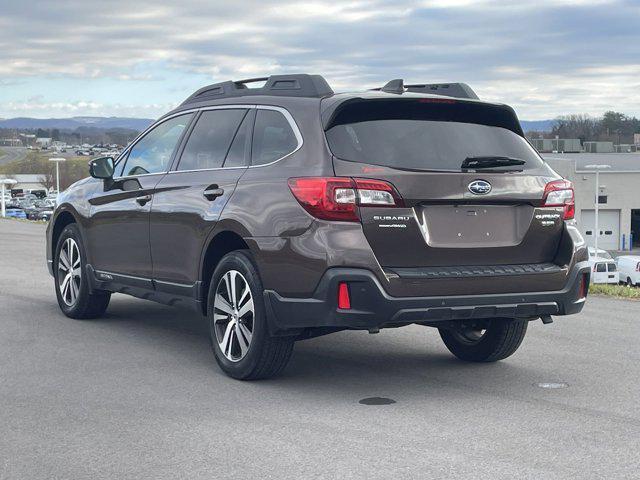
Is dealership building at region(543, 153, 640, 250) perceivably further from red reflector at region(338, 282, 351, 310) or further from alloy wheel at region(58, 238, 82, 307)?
red reflector at region(338, 282, 351, 310)

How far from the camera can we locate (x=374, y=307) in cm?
608

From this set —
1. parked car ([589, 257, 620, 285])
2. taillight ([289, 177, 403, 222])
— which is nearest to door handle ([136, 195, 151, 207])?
taillight ([289, 177, 403, 222])

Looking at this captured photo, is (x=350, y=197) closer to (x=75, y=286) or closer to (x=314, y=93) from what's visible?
(x=314, y=93)

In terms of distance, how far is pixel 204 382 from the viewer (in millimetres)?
6883

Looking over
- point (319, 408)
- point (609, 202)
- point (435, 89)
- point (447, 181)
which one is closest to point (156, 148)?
point (435, 89)

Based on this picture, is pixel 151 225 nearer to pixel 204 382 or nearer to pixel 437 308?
pixel 204 382

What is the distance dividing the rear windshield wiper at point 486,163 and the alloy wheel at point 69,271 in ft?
14.0

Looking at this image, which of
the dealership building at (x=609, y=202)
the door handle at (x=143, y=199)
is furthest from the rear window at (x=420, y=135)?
the dealership building at (x=609, y=202)

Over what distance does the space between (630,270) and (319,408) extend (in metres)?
47.0

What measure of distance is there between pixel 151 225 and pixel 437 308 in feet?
9.13

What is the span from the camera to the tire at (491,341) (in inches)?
294

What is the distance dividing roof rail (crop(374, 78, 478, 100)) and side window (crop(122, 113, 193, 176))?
1.76 m

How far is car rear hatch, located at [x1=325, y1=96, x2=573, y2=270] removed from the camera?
6.19 m

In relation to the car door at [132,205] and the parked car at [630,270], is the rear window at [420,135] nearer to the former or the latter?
the car door at [132,205]
